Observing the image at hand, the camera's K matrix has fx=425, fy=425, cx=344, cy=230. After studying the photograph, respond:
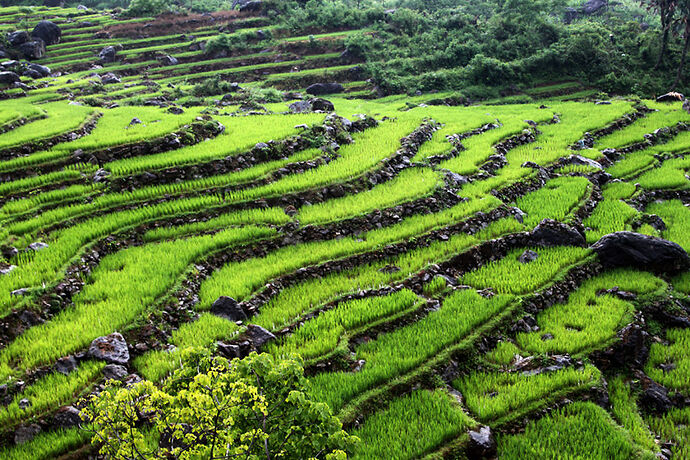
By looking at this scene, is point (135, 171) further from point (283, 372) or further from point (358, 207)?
point (283, 372)

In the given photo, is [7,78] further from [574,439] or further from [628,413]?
[628,413]

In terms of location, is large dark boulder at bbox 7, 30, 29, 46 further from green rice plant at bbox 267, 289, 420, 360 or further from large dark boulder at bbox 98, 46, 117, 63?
green rice plant at bbox 267, 289, 420, 360

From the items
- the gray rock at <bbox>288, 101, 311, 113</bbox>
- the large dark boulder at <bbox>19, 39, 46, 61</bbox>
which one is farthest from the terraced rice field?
the large dark boulder at <bbox>19, 39, 46, 61</bbox>

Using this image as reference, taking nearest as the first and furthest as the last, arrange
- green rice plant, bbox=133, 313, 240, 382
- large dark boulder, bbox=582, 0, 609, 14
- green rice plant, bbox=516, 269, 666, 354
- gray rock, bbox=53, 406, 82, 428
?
gray rock, bbox=53, 406, 82, 428 → green rice plant, bbox=133, 313, 240, 382 → green rice plant, bbox=516, 269, 666, 354 → large dark boulder, bbox=582, 0, 609, 14

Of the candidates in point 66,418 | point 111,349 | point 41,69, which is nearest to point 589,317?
point 111,349

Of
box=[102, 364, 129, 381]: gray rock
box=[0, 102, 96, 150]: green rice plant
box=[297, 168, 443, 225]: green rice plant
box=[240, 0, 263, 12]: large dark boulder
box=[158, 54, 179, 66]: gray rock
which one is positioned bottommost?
box=[102, 364, 129, 381]: gray rock

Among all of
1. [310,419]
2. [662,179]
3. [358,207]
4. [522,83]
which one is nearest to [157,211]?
[358,207]
